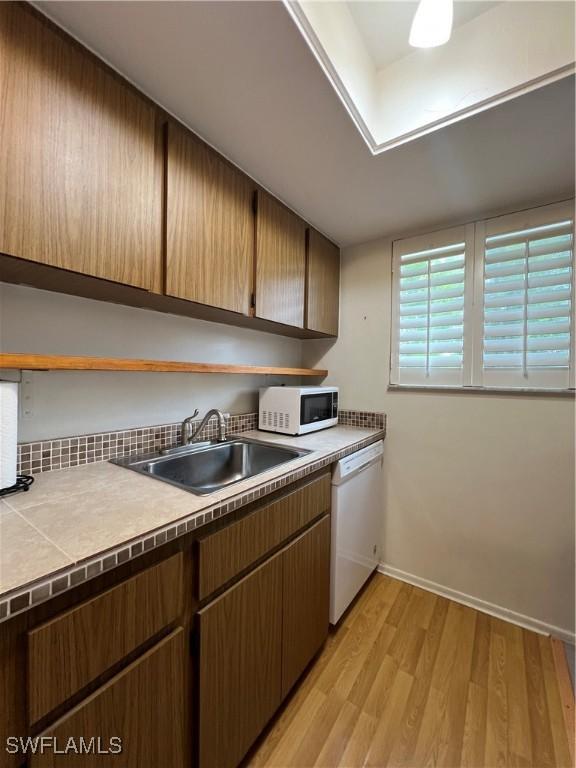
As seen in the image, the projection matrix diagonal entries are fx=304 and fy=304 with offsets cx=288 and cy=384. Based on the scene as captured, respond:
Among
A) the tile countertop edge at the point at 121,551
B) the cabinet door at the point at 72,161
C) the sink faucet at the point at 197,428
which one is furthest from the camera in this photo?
the sink faucet at the point at 197,428

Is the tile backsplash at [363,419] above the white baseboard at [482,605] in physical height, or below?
above

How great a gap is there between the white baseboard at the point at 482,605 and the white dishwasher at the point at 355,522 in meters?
0.16

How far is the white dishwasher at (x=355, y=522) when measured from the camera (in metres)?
1.47

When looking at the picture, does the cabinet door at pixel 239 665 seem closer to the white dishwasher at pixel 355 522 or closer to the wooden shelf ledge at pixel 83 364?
the white dishwasher at pixel 355 522

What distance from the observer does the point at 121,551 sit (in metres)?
0.64

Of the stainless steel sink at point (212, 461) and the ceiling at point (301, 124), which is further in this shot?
the stainless steel sink at point (212, 461)

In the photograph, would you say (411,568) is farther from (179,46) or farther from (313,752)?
(179,46)

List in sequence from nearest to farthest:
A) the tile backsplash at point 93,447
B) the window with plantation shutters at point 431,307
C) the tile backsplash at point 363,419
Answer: the tile backsplash at point 93,447 → the window with plantation shutters at point 431,307 → the tile backsplash at point 363,419

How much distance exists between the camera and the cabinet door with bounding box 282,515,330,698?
1146 mm

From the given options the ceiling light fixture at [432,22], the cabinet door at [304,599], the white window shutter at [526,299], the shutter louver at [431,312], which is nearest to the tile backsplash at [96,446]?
the cabinet door at [304,599]

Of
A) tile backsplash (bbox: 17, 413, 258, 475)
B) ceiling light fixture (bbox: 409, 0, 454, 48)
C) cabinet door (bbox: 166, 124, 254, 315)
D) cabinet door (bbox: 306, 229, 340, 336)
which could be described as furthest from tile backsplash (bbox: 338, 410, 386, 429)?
ceiling light fixture (bbox: 409, 0, 454, 48)

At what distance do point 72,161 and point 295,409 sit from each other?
1.36m

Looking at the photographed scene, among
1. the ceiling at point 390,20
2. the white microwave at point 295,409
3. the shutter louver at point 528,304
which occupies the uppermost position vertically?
the ceiling at point 390,20

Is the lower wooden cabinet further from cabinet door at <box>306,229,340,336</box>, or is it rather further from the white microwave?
cabinet door at <box>306,229,340,336</box>
